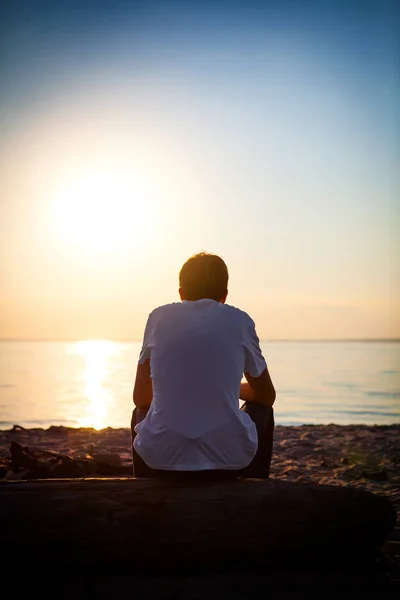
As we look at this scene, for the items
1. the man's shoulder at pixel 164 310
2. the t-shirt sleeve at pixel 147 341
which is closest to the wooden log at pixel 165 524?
the t-shirt sleeve at pixel 147 341

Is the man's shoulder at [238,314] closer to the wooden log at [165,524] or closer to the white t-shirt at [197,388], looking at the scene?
the white t-shirt at [197,388]

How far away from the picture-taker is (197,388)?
3592 mm

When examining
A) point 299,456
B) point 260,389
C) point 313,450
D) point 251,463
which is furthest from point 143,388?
point 313,450

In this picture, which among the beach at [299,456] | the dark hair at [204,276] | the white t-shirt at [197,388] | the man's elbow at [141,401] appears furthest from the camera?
the beach at [299,456]

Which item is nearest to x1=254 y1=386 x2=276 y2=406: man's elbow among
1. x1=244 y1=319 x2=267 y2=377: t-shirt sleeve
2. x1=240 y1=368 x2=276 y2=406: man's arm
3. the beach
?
x1=240 y1=368 x2=276 y2=406: man's arm

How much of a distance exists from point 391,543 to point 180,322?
2.36 meters

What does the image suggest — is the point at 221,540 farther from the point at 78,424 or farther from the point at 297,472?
the point at 78,424

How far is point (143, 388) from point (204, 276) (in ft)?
2.76

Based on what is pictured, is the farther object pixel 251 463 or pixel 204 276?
pixel 251 463

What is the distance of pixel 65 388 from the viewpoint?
24.6 m

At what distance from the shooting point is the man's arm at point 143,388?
395 centimetres

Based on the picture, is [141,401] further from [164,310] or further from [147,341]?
[164,310]

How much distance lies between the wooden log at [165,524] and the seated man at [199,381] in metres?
0.20

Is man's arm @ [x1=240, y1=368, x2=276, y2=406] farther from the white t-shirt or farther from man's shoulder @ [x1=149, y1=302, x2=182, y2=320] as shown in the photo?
man's shoulder @ [x1=149, y1=302, x2=182, y2=320]
